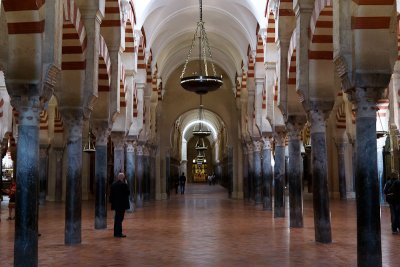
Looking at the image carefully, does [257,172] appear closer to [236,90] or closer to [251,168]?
[251,168]

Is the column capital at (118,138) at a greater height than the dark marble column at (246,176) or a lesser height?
greater

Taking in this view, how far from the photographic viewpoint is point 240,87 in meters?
19.2

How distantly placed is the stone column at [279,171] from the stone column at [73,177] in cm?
513

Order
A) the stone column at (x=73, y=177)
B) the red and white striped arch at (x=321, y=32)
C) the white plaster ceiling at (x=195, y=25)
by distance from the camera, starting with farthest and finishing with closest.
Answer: the white plaster ceiling at (x=195, y=25)
the stone column at (x=73, y=177)
the red and white striped arch at (x=321, y=32)

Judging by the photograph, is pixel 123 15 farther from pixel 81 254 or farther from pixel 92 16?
pixel 81 254

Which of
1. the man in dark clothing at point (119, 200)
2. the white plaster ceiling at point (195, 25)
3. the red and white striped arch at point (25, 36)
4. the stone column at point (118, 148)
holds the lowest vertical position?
the man in dark clothing at point (119, 200)

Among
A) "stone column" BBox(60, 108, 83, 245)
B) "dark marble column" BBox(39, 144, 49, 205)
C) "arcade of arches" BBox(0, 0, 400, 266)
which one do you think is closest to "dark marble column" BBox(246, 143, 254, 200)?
"arcade of arches" BBox(0, 0, 400, 266)

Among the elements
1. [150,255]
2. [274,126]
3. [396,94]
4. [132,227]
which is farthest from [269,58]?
[150,255]

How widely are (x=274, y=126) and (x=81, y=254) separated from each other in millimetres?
6096

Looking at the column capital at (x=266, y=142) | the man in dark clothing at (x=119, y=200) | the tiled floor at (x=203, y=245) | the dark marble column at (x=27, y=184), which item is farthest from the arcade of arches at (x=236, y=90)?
the man in dark clothing at (x=119, y=200)

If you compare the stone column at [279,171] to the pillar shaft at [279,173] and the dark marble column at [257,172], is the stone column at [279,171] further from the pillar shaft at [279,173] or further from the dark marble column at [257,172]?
the dark marble column at [257,172]

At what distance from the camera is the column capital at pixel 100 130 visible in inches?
364

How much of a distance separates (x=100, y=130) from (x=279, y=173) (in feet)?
13.7

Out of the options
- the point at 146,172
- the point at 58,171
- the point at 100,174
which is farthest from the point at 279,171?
the point at 58,171
